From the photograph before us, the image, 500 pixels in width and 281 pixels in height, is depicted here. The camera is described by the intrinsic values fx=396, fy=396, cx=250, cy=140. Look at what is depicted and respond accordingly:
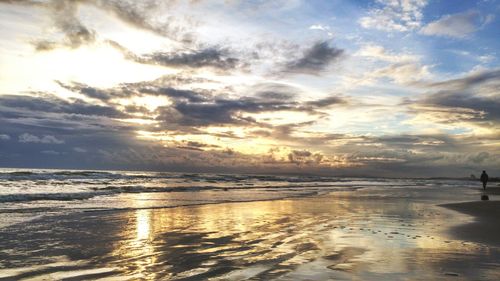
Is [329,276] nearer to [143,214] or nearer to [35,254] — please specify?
[35,254]

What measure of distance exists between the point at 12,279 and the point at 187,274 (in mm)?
3052

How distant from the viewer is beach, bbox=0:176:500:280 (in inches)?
287

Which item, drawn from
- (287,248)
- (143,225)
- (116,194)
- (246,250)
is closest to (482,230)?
(287,248)

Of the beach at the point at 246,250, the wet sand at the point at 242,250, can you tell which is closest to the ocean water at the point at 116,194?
the beach at the point at 246,250

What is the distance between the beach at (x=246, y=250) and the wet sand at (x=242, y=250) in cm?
2

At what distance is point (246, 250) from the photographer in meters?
9.47

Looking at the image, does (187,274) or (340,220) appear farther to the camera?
(340,220)

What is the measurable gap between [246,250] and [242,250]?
0.10 metres

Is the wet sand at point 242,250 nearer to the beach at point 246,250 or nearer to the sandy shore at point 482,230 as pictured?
the beach at point 246,250

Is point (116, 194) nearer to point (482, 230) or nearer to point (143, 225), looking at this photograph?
point (143, 225)

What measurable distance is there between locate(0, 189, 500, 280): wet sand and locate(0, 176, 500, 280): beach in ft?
0.06

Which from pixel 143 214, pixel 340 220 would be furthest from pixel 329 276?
pixel 143 214

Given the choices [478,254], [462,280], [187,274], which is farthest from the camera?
[478,254]

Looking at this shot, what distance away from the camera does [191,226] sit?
13.9m
